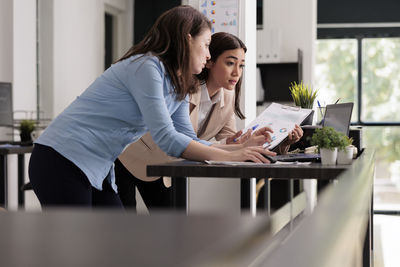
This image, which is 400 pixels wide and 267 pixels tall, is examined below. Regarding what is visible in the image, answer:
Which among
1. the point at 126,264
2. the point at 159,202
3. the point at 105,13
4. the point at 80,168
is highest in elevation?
the point at 105,13

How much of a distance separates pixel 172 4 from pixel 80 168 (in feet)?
24.1

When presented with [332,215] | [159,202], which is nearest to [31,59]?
[159,202]

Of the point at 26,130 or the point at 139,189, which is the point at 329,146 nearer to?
the point at 139,189

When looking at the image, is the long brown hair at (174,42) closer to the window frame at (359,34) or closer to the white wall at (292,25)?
the white wall at (292,25)

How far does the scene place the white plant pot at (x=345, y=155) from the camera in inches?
75.5

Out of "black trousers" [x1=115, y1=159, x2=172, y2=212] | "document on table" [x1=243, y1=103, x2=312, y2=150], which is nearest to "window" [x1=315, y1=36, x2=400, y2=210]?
"document on table" [x1=243, y1=103, x2=312, y2=150]

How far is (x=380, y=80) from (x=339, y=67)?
57 centimetres

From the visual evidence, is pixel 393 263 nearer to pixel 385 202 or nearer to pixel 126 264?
pixel 126 264

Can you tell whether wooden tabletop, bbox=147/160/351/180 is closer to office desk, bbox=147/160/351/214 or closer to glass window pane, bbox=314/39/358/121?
office desk, bbox=147/160/351/214

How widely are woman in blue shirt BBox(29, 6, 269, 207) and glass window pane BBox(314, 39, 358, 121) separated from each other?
657cm

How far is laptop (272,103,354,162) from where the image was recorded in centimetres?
213

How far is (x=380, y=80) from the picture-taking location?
322 inches

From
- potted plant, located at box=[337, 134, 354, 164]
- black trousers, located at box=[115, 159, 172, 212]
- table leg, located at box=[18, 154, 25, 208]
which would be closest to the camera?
potted plant, located at box=[337, 134, 354, 164]

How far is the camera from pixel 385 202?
8.00 m
